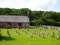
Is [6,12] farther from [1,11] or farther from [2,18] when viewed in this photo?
[2,18]

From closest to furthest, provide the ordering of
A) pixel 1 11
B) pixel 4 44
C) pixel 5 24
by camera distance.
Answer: pixel 4 44, pixel 5 24, pixel 1 11

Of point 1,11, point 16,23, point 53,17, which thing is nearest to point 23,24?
point 16,23

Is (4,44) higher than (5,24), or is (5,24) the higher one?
(4,44)

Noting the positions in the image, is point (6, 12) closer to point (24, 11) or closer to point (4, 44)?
point (24, 11)

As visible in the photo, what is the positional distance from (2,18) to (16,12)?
46550 mm

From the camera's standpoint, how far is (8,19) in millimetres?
68312

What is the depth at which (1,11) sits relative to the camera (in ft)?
368

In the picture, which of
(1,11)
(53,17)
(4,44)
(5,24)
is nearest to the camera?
(4,44)

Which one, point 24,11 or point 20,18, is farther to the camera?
point 24,11

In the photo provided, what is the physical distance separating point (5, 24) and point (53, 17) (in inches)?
1675

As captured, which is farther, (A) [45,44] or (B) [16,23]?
(B) [16,23]

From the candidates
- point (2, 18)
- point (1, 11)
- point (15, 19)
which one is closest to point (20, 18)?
point (15, 19)

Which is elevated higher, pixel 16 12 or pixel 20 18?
pixel 20 18

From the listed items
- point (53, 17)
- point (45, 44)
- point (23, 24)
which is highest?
point (45, 44)
